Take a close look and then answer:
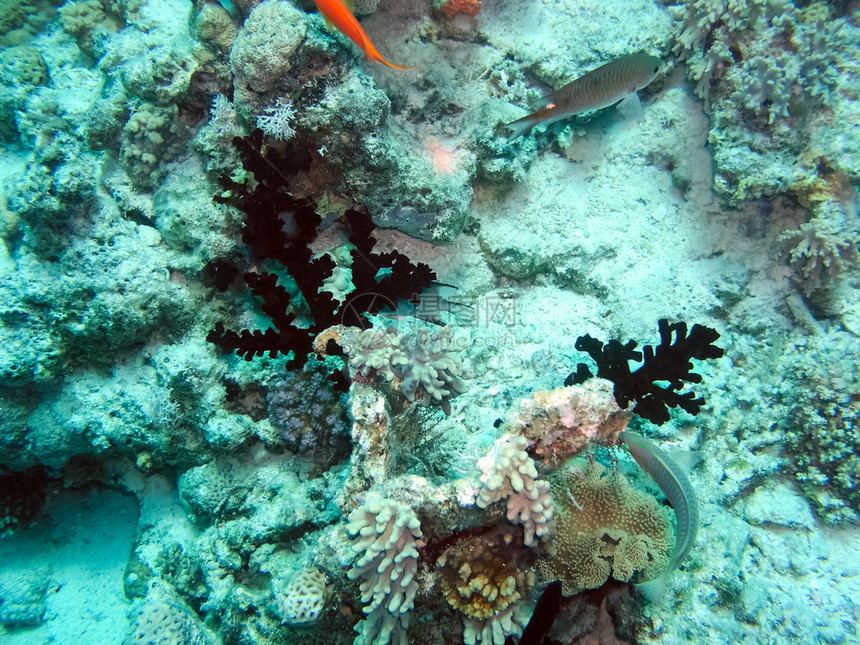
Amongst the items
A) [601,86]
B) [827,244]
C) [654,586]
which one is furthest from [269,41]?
[827,244]

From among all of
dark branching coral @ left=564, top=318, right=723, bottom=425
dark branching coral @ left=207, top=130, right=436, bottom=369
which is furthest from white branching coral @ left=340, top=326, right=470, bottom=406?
dark branching coral @ left=564, top=318, right=723, bottom=425

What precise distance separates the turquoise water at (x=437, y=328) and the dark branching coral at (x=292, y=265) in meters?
0.02

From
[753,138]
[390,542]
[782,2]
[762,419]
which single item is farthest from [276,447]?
Result: [782,2]

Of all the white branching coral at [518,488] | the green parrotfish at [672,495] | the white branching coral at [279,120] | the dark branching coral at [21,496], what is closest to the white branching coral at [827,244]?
the green parrotfish at [672,495]

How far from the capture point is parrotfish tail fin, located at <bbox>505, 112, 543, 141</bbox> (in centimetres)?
305

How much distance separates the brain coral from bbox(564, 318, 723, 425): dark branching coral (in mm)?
629

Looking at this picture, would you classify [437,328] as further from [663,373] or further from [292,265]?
[663,373]

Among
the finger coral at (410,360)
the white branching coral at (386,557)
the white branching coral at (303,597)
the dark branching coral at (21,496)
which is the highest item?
the finger coral at (410,360)

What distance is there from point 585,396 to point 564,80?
324cm

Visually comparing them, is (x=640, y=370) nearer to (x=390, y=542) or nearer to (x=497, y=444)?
(x=497, y=444)

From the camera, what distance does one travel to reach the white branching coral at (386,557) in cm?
197

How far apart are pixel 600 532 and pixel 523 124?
116 inches

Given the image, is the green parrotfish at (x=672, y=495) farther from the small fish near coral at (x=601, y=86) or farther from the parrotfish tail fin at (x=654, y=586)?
the small fish near coral at (x=601, y=86)

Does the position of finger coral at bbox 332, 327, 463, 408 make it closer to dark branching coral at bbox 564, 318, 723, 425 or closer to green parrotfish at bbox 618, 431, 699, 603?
dark branching coral at bbox 564, 318, 723, 425
